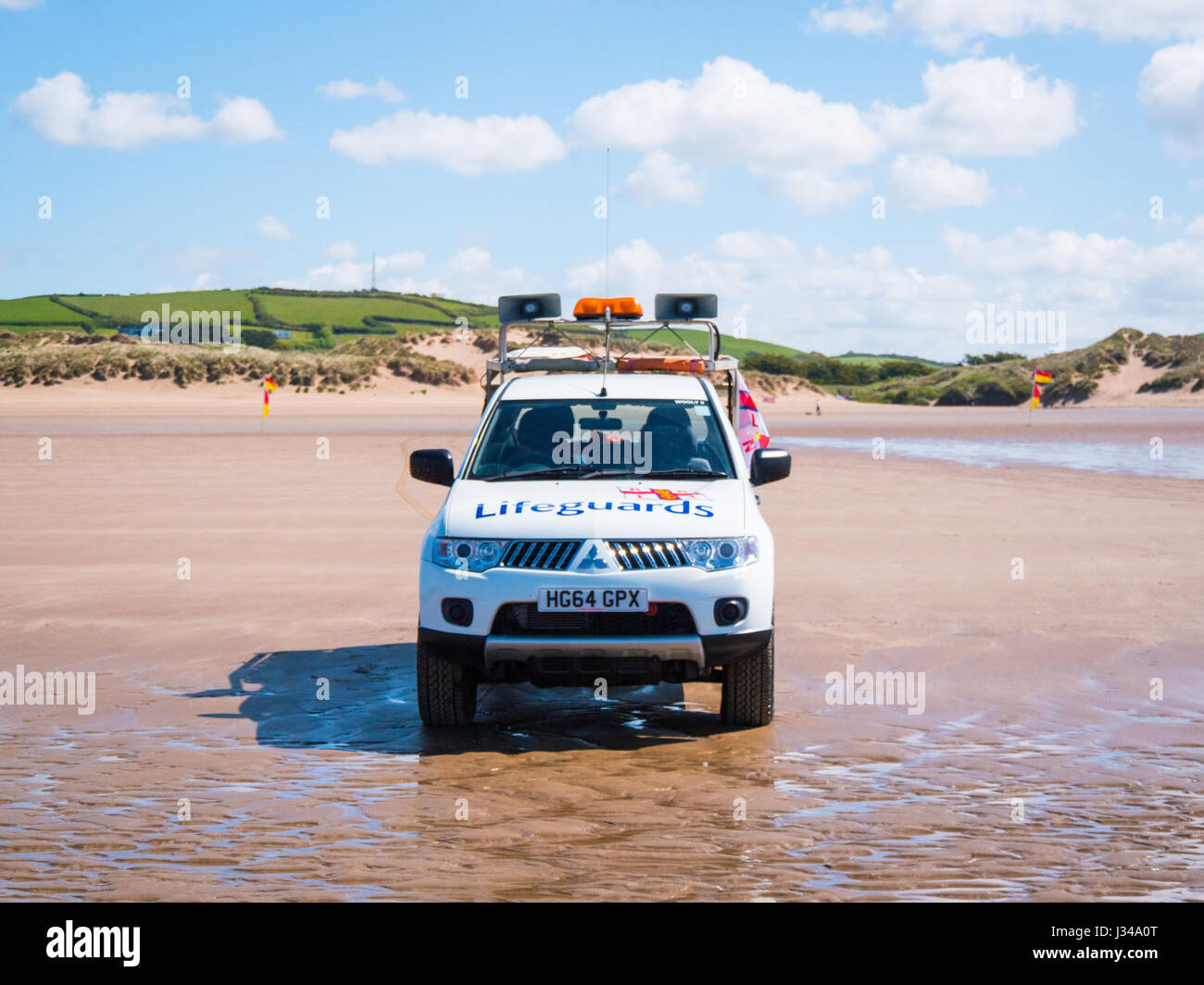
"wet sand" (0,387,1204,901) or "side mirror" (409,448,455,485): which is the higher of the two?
"side mirror" (409,448,455,485)

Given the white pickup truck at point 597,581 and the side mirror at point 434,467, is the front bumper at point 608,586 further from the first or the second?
the side mirror at point 434,467

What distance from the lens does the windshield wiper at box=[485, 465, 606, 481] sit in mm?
7832

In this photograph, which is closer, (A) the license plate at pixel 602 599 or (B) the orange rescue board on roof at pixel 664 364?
(A) the license plate at pixel 602 599

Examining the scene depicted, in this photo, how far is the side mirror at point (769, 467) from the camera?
26.2ft

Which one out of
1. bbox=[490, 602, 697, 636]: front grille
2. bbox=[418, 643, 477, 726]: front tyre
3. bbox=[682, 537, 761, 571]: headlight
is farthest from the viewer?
bbox=[418, 643, 477, 726]: front tyre

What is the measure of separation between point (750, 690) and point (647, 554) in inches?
39.9

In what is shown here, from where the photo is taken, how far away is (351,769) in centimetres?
656

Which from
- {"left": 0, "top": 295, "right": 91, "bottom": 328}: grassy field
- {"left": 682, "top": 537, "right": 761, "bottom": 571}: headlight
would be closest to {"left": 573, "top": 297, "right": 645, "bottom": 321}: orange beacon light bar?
{"left": 682, "top": 537, "right": 761, "bottom": 571}: headlight

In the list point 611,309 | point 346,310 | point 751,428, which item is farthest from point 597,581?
point 346,310

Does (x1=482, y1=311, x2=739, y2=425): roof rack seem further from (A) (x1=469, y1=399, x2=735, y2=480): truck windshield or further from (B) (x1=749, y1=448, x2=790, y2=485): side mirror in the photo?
(B) (x1=749, y1=448, x2=790, y2=485): side mirror

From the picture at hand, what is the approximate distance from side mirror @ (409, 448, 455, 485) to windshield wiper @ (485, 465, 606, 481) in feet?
0.82

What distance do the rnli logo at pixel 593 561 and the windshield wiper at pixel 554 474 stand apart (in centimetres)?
97

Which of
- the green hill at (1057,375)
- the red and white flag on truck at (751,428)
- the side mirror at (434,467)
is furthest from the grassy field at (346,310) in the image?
the side mirror at (434,467)
